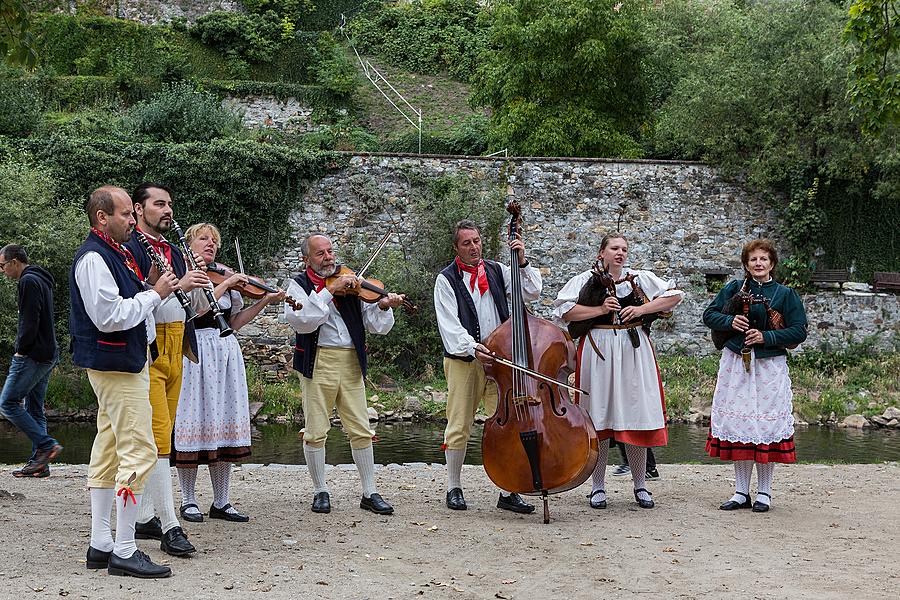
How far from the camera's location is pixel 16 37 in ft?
20.4

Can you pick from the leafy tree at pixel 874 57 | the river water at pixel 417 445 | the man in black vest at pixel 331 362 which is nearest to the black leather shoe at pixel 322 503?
the man in black vest at pixel 331 362

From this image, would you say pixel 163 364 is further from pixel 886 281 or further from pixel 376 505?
pixel 886 281

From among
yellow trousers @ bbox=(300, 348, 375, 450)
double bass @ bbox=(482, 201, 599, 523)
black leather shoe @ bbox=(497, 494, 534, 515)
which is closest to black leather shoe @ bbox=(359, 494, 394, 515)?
yellow trousers @ bbox=(300, 348, 375, 450)

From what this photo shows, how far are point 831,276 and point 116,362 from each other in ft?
49.3

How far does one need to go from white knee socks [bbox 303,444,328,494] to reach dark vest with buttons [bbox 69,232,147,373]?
196cm

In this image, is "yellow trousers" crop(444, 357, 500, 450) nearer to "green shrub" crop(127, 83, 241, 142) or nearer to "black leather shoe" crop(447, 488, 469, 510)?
"black leather shoe" crop(447, 488, 469, 510)

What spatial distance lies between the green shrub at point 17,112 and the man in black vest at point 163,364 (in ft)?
47.9

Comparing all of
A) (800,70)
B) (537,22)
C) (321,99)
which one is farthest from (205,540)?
(321,99)

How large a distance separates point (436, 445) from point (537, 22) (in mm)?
10391

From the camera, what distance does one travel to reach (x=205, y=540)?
540cm

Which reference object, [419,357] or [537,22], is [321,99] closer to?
[537,22]

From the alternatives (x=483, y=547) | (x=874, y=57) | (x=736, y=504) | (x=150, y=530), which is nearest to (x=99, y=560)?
(x=150, y=530)

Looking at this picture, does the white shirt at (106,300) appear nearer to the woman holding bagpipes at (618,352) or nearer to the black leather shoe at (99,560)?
the black leather shoe at (99,560)

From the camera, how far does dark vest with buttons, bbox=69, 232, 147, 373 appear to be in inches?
177
